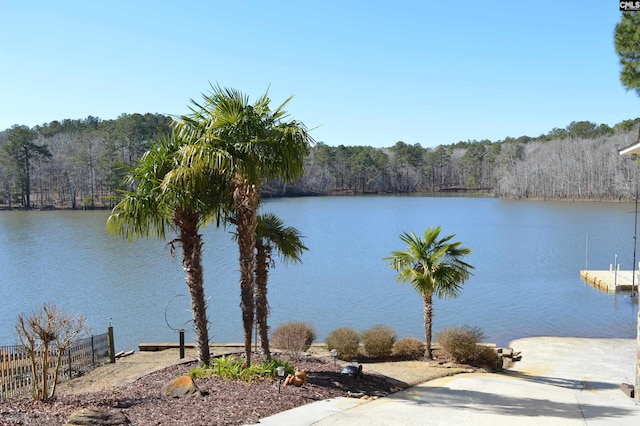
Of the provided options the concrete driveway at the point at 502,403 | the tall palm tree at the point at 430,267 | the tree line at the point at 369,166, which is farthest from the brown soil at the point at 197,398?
the tree line at the point at 369,166

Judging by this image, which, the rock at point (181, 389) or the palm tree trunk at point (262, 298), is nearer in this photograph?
the rock at point (181, 389)

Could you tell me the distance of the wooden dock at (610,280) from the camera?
29891 millimetres

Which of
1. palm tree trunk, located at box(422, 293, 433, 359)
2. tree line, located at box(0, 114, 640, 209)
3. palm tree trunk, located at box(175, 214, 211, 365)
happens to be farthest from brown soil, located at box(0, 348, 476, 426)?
tree line, located at box(0, 114, 640, 209)

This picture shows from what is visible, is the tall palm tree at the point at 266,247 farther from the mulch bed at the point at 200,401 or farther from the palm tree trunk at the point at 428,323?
the palm tree trunk at the point at 428,323

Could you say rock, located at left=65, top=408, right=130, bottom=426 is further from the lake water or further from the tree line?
the tree line

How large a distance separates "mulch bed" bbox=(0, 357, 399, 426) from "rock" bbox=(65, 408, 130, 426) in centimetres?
21

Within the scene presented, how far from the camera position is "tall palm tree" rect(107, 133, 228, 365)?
11.2 metres

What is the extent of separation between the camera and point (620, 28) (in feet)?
48.4

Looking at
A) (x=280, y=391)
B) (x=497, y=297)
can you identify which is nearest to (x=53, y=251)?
(x=497, y=297)

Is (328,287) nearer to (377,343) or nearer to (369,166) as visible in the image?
(377,343)

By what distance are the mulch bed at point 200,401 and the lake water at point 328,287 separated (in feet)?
14.8

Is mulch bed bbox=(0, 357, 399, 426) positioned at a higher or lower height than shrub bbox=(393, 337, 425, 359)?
higher

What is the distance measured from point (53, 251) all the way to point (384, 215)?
4705 cm

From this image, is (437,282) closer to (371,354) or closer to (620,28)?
(371,354)
